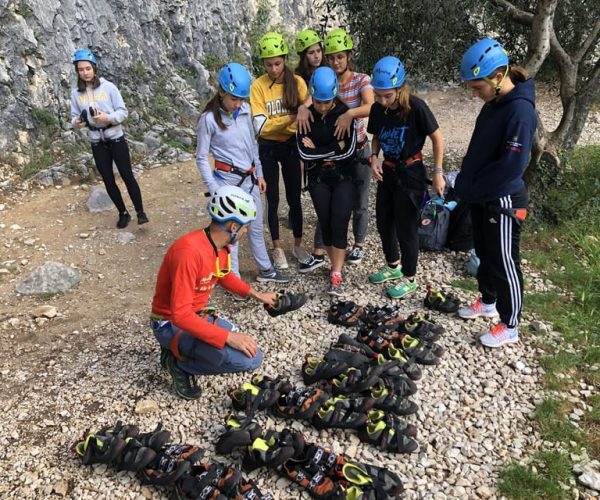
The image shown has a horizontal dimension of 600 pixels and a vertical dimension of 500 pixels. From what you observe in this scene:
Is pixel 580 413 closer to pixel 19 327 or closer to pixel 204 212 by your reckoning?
pixel 19 327

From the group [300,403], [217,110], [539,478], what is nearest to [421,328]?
[300,403]

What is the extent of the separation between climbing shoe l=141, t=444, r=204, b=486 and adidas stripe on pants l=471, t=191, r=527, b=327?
10.7ft

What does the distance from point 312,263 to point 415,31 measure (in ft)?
14.8

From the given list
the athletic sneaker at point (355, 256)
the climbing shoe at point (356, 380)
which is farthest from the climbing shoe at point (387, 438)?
the athletic sneaker at point (355, 256)

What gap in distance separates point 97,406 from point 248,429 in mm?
1674

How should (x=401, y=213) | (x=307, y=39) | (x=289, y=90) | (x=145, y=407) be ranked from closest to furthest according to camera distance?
(x=145, y=407), (x=401, y=213), (x=289, y=90), (x=307, y=39)

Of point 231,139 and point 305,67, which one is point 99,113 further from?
point 305,67

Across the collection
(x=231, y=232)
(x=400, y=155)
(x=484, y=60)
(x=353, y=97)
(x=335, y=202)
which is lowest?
(x=335, y=202)

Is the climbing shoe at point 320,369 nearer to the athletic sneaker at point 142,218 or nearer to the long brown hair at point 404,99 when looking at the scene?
the long brown hair at point 404,99

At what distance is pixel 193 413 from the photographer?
4.50m

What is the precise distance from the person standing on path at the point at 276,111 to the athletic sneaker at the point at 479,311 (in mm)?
2634

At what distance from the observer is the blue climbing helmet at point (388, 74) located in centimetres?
480

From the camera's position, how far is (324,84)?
16.6ft

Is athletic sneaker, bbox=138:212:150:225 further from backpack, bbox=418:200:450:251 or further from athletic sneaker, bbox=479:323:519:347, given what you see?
athletic sneaker, bbox=479:323:519:347
